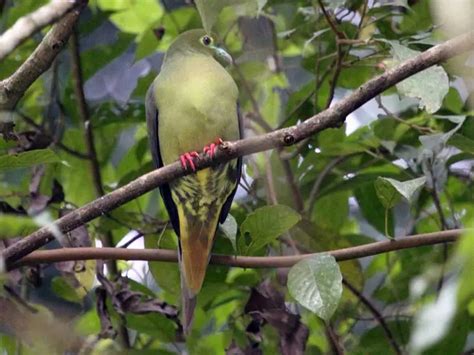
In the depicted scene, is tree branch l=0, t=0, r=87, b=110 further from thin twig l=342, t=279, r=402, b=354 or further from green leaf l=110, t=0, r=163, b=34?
green leaf l=110, t=0, r=163, b=34

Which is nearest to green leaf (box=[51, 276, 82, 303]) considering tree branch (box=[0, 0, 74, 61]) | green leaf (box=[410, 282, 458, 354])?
tree branch (box=[0, 0, 74, 61])

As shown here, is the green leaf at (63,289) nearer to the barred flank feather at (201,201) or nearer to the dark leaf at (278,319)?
the barred flank feather at (201,201)

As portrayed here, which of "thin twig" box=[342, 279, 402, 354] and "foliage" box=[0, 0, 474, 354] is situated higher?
"foliage" box=[0, 0, 474, 354]

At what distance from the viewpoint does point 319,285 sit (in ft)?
6.32

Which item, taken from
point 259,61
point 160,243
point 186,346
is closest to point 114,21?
point 259,61

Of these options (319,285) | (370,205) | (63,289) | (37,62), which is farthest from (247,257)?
(370,205)

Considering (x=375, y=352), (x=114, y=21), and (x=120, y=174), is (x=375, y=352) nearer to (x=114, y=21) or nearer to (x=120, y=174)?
(x=120, y=174)

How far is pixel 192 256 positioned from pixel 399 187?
0.83m

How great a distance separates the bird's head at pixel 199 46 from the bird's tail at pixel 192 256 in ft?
2.12

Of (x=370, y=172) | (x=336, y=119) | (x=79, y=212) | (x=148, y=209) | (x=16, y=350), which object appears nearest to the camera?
(x=336, y=119)

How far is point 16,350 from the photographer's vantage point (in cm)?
249

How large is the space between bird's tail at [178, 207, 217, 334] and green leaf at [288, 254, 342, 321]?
0.57 meters

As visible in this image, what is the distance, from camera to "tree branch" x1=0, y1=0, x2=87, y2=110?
75.3 inches

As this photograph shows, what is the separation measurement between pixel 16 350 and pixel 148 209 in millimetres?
916
